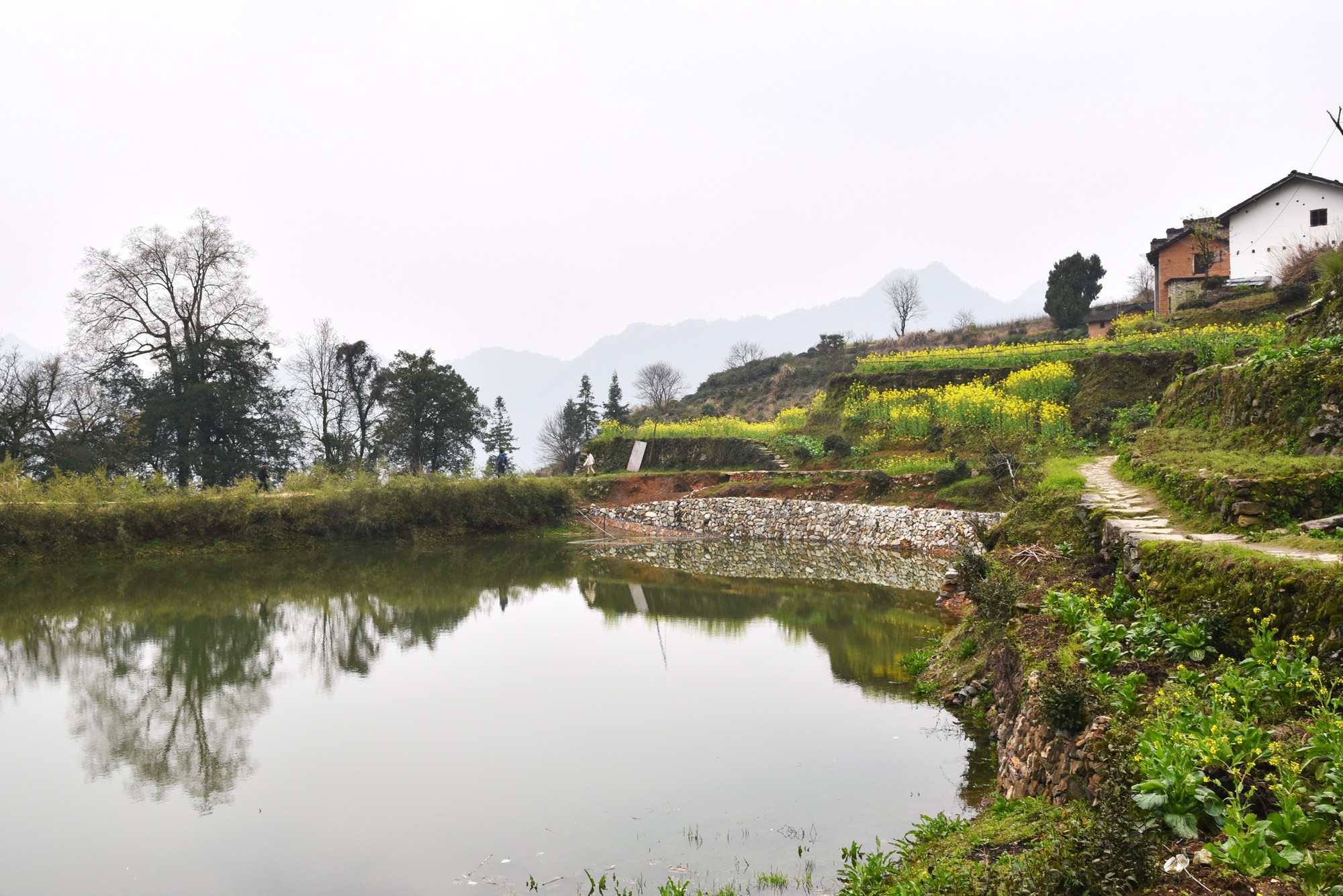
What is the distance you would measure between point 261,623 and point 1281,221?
3659 centimetres

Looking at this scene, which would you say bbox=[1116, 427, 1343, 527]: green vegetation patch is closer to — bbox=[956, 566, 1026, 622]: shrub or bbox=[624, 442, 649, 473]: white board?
bbox=[956, 566, 1026, 622]: shrub

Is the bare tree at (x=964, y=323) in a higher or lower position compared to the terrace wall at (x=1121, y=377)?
higher

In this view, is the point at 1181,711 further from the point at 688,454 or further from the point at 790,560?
the point at 688,454

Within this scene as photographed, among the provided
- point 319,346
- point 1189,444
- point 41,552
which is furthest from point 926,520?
point 319,346

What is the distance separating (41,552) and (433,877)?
72.7ft

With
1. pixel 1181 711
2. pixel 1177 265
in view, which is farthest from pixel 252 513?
pixel 1177 265

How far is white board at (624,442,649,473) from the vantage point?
1286 inches

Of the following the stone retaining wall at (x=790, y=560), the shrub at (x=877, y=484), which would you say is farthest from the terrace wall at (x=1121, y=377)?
the stone retaining wall at (x=790, y=560)

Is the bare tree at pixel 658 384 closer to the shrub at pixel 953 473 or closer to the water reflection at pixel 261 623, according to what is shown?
the shrub at pixel 953 473

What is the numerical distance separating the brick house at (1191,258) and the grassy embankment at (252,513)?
2633 cm

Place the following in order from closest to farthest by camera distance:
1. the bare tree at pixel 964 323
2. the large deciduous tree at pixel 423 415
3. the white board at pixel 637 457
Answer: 1. the white board at pixel 637 457
2. the large deciduous tree at pixel 423 415
3. the bare tree at pixel 964 323

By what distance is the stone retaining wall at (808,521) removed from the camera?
2097 centimetres

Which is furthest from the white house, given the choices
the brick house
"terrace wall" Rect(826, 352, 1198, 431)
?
"terrace wall" Rect(826, 352, 1198, 431)

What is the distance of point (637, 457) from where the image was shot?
32812 mm
